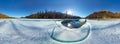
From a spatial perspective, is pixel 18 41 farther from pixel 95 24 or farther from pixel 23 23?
pixel 95 24

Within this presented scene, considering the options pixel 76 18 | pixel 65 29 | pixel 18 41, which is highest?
pixel 76 18

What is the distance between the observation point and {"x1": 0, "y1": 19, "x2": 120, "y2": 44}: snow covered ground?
169 cm

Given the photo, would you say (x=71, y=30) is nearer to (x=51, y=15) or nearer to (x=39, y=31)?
(x=51, y=15)

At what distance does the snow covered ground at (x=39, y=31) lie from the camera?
169 cm

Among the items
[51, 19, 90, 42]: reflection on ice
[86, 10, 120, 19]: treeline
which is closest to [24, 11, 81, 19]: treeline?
[51, 19, 90, 42]: reflection on ice

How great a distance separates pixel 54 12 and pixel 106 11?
561 millimetres

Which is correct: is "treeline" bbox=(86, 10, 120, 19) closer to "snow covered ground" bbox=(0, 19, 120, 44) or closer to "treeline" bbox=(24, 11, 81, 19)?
"snow covered ground" bbox=(0, 19, 120, 44)

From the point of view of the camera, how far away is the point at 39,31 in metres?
1.77

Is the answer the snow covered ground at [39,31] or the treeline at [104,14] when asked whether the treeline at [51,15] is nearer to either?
the snow covered ground at [39,31]

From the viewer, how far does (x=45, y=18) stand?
163cm

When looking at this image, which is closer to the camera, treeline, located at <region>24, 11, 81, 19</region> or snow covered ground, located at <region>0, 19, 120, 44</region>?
treeline, located at <region>24, 11, 81, 19</region>

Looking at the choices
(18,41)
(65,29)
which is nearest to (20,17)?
(18,41)

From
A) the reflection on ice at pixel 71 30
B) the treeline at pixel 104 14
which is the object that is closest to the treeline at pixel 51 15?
the reflection on ice at pixel 71 30

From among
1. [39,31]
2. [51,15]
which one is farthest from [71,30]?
[39,31]
